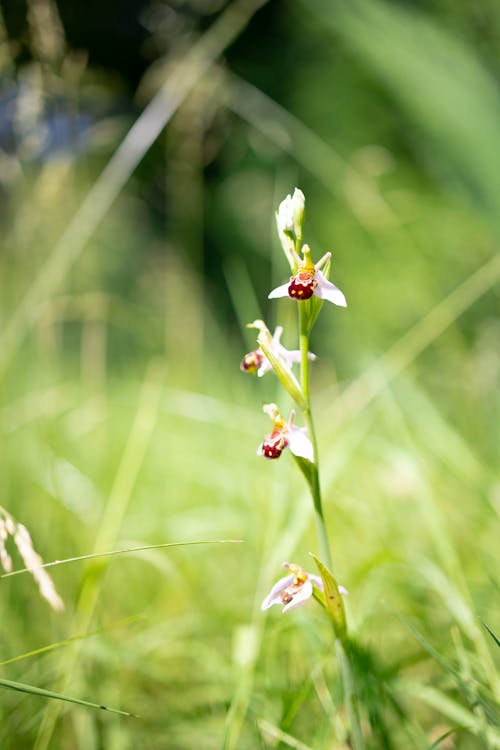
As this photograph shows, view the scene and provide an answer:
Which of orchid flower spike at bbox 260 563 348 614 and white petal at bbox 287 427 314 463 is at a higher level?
white petal at bbox 287 427 314 463

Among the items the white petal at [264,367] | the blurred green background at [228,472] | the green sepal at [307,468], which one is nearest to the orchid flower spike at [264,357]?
the white petal at [264,367]

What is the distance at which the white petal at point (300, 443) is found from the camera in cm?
71

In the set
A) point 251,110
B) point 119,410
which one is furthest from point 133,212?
point 251,110

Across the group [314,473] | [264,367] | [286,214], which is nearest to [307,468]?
[314,473]

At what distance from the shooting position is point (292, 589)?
742mm

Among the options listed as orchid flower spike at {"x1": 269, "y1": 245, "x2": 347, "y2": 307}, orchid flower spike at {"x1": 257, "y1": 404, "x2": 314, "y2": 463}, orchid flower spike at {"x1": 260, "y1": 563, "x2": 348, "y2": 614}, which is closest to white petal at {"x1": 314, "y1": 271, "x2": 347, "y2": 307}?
orchid flower spike at {"x1": 269, "y1": 245, "x2": 347, "y2": 307}

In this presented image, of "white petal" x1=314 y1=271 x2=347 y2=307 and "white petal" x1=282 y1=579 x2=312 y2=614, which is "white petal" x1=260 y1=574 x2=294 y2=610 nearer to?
"white petal" x1=282 y1=579 x2=312 y2=614

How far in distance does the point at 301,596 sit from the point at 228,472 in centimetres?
103

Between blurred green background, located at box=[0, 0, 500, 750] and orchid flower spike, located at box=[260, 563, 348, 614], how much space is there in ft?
0.45

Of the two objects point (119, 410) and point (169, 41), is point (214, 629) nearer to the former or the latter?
point (119, 410)

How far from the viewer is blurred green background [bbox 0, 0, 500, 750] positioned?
3.47 feet

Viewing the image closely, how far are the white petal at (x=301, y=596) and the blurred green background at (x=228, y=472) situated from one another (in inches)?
5.7

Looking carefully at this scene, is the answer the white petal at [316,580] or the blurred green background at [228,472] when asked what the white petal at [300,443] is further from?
the blurred green background at [228,472]

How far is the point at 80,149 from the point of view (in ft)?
5.80
